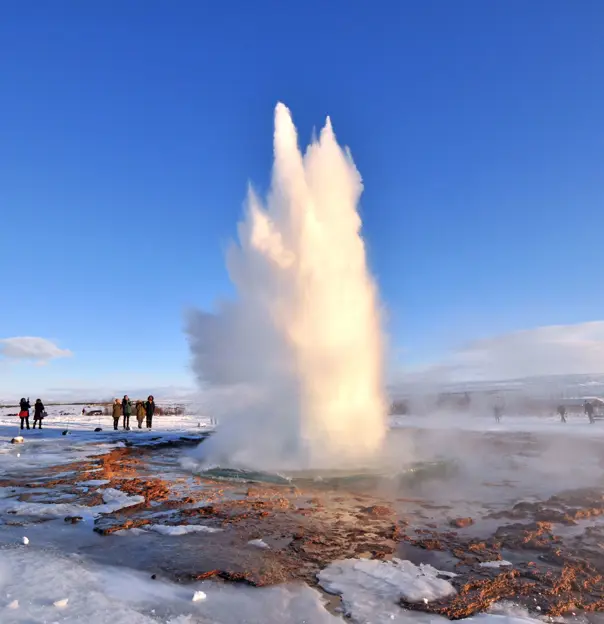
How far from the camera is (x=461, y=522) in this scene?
8.23 meters

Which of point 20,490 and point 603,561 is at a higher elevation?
point 20,490

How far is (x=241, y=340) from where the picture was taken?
18.0 metres

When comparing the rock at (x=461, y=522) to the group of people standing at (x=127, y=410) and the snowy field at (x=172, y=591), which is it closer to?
the snowy field at (x=172, y=591)

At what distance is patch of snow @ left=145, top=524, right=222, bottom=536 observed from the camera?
7459 millimetres

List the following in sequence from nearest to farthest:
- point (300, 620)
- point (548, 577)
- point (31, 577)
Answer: point (300, 620) → point (31, 577) → point (548, 577)

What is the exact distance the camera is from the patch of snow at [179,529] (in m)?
7.46

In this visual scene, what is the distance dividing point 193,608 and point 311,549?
2.37m

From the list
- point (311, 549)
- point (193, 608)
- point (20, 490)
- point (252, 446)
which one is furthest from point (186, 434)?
point (193, 608)

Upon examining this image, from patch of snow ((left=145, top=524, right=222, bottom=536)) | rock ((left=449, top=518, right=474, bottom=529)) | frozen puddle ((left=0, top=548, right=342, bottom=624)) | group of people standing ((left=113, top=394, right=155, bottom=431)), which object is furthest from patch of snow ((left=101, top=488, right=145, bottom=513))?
group of people standing ((left=113, top=394, right=155, bottom=431))

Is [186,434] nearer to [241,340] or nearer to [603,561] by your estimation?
[241,340]

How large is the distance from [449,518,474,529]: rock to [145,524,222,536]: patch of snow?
3.88 m

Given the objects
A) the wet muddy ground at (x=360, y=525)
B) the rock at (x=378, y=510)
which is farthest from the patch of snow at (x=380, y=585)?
the rock at (x=378, y=510)

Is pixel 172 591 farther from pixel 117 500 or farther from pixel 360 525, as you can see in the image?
pixel 117 500

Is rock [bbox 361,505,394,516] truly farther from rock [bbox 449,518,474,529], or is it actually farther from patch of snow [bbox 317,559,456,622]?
patch of snow [bbox 317,559,456,622]
